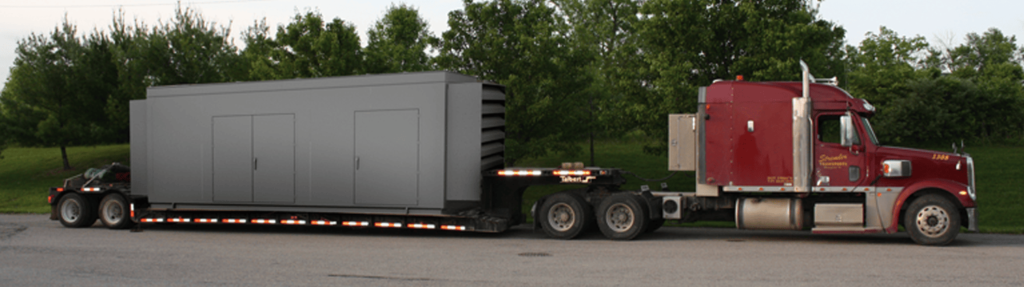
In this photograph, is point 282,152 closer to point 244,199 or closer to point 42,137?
point 244,199

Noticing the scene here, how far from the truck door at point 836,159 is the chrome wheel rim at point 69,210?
14501 mm

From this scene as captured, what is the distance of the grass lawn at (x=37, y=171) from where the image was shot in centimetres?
2533

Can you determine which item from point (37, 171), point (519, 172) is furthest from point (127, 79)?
point (519, 172)

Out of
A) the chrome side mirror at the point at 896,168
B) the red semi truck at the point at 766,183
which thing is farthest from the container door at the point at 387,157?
the chrome side mirror at the point at 896,168

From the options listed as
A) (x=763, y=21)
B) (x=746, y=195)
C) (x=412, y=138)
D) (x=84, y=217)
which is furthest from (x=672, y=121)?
(x=84, y=217)

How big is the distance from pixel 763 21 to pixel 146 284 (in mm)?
14226

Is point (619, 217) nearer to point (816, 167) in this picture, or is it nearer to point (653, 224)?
point (653, 224)

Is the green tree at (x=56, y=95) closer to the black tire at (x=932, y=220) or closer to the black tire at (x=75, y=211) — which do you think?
the black tire at (x=75, y=211)

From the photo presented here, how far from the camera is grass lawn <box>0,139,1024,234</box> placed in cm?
1845

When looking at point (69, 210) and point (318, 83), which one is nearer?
point (318, 83)

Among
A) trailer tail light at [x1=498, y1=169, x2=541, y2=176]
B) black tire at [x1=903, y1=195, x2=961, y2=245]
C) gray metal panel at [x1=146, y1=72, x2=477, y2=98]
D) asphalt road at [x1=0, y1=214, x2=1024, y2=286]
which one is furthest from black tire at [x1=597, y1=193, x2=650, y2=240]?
black tire at [x1=903, y1=195, x2=961, y2=245]

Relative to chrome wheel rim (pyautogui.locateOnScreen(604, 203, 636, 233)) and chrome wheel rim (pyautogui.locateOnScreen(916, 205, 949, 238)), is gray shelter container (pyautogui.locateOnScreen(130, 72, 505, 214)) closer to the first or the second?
chrome wheel rim (pyautogui.locateOnScreen(604, 203, 636, 233))

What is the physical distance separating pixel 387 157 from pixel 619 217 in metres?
4.15

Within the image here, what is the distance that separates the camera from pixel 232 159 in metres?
14.1
